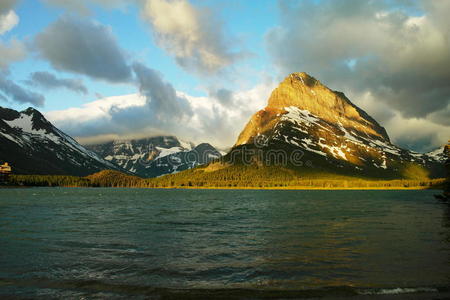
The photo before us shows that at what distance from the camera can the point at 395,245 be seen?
40.5 meters

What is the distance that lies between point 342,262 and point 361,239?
14939 millimetres

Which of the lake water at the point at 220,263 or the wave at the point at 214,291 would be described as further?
the lake water at the point at 220,263

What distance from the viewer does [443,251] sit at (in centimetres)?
3672

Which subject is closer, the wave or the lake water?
the wave

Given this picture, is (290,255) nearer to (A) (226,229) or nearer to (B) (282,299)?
(B) (282,299)

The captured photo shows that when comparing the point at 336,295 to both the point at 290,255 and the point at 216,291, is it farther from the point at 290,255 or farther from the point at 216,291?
the point at 290,255

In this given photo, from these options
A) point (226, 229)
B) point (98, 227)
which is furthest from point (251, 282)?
point (98, 227)

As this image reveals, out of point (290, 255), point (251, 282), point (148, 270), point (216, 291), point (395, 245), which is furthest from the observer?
point (395, 245)

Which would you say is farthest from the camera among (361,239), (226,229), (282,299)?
(226,229)

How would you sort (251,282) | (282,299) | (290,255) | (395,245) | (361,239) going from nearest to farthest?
(282,299), (251,282), (290,255), (395,245), (361,239)

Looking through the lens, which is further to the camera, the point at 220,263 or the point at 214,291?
the point at 220,263

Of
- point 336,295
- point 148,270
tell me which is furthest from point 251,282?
point 148,270

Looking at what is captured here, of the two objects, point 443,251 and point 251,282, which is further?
point 443,251

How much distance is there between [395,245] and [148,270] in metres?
28.6
